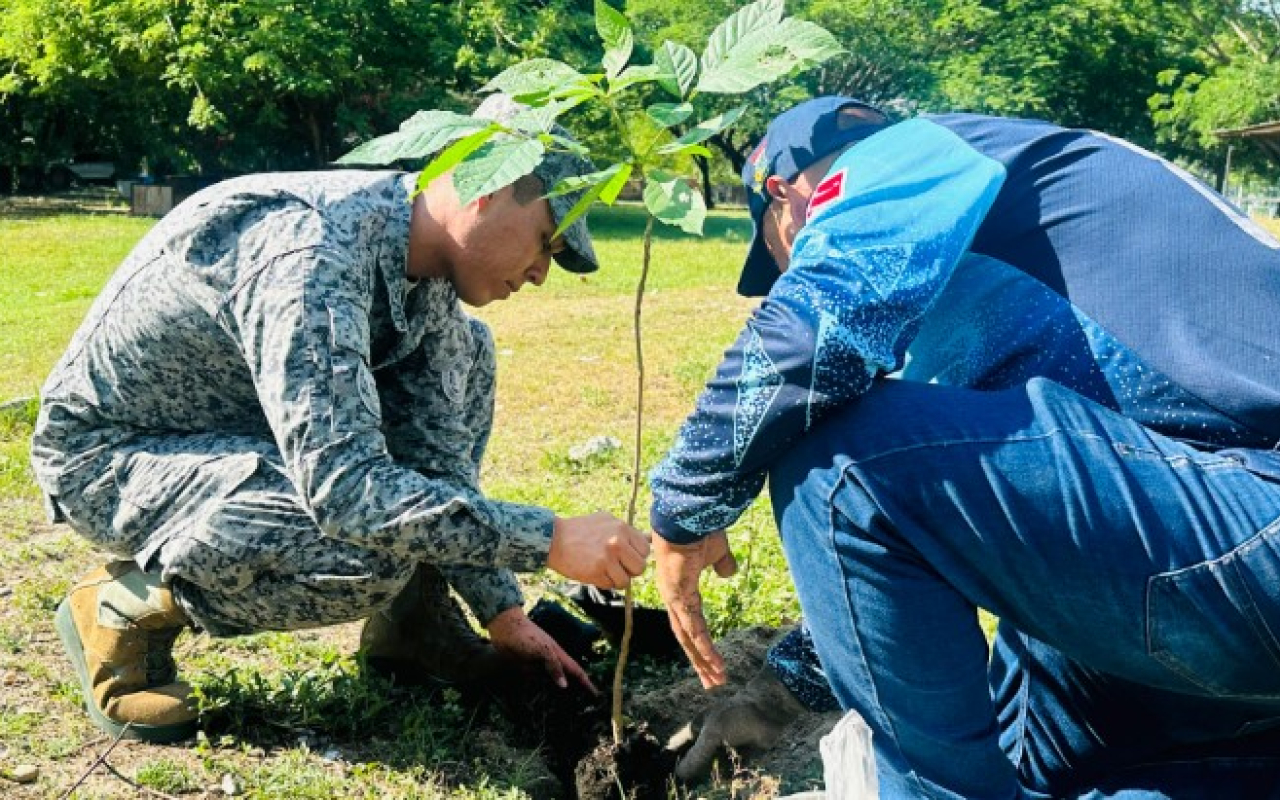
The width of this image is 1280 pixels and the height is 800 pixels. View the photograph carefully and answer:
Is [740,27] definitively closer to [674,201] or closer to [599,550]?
[674,201]

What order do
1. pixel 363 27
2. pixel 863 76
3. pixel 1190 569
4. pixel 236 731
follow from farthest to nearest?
pixel 863 76, pixel 363 27, pixel 236 731, pixel 1190 569

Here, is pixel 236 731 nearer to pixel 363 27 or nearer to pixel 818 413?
pixel 818 413

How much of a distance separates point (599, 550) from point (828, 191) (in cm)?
79

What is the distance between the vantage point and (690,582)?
2.42 meters

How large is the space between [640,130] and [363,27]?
20519mm

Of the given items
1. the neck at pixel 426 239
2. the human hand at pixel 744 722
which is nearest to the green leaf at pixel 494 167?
the neck at pixel 426 239

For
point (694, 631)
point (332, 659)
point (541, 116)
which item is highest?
point (541, 116)

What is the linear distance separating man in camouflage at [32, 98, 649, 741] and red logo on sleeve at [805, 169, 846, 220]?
648mm

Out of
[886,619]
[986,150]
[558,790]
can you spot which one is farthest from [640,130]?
[558,790]

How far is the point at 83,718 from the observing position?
2984 millimetres

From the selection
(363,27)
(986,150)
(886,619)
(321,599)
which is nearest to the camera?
(886,619)

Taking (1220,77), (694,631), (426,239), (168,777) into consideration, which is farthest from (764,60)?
(1220,77)

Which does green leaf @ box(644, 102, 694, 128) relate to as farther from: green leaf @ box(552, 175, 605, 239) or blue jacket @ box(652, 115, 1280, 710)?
blue jacket @ box(652, 115, 1280, 710)

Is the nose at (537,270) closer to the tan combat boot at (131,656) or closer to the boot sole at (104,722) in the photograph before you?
the tan combat boot at (131,656)
